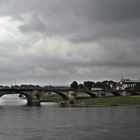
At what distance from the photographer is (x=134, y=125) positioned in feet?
193

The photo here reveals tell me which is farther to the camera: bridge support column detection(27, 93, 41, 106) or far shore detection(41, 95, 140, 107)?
bridge support column detection(27, 93, 41, 106)

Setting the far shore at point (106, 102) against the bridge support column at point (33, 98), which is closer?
the far shore at point (106, 102)

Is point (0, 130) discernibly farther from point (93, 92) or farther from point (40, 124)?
point (93, 92)

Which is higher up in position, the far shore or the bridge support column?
the bridge support column

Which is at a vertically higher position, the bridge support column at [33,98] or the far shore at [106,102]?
the bridge support column at [33,98]

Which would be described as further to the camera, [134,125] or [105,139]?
[134,125]

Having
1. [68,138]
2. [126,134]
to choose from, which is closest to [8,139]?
[68,138]

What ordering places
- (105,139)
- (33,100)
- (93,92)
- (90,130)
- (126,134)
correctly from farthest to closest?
(93,92) < (33,100) < (90,130) < (126,134) < (105,139)

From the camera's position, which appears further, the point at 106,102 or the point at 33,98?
the point at 33,98

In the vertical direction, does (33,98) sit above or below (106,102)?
above

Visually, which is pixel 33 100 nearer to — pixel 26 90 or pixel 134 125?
pixel 26 90

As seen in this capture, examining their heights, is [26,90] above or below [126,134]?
above

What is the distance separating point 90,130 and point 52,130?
4750mm

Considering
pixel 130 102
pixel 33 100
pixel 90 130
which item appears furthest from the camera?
pixel 33 100
